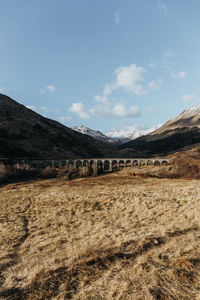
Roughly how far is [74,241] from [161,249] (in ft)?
19.4

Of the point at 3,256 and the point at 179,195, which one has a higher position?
the point at 179,195

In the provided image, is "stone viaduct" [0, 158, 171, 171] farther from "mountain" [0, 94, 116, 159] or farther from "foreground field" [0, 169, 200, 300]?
"foreground field" [0, 169, 200, 300]

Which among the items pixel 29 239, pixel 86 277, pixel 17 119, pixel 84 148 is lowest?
pixel 29 239

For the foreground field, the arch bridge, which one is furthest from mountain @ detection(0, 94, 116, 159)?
the foreground field

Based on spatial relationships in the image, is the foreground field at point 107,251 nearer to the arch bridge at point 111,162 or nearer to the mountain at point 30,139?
the arch bridge at point 111,162

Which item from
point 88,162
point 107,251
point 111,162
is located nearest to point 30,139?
point 88,162

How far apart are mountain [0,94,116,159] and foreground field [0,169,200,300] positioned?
106469mm

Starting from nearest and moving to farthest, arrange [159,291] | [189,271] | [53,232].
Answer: [159,291] < [189,271] < [53,232]

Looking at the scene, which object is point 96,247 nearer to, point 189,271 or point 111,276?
point 111,276

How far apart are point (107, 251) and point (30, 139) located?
15638 centimetres

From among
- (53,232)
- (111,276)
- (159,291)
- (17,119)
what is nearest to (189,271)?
(159,291)

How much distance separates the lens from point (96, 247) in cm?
1065

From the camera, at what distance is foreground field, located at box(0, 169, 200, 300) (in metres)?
6.96

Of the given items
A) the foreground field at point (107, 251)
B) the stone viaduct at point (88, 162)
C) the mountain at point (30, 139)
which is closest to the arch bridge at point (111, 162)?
the stone viaduct at point (88, 162)
